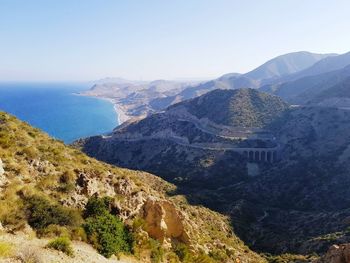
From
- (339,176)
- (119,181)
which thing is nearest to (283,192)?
(339,176)

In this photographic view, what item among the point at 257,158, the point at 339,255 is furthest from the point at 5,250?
the point at 257,158

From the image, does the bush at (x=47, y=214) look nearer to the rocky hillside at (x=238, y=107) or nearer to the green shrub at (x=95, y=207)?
the green shrub at (x=95, y=207)

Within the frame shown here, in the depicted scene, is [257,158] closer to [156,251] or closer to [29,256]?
[156,251]

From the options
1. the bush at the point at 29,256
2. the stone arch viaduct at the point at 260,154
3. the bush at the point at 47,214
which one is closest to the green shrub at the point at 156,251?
the bush at the point at 47,214

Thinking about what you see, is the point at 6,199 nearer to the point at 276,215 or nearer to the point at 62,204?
the point at 62,204

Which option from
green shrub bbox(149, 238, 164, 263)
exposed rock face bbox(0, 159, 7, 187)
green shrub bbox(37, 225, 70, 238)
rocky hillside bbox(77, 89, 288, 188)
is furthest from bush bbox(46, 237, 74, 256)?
rocky hillside bbox(77, 89, 288, 188)

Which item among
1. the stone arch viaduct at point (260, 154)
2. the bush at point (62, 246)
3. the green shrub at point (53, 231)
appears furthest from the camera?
the stone arch viaduct at point (260, 154)
